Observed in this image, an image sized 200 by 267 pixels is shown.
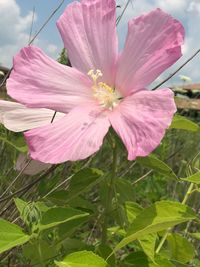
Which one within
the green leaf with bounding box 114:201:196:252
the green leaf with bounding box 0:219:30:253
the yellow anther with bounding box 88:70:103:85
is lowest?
the green leaf with bounding box 0:219:30:253

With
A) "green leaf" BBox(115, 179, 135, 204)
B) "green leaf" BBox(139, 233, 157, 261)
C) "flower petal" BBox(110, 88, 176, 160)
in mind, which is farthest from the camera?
"green leaf" BBox(115, 179, 135, 204)

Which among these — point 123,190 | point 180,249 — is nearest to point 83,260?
point 123,190

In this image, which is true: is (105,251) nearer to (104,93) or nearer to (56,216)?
(56,216)

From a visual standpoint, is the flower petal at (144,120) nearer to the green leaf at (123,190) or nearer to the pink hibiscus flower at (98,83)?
the pink hibiscus flower at (98,83)

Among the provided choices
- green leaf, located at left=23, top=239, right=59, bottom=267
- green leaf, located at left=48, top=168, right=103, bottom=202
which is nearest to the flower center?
green leaf, located at left=48, top=168, right=103, bottom=202

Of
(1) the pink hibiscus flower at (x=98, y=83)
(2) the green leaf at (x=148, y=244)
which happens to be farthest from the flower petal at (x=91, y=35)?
(2) the green leaf at (x=148, y=244)

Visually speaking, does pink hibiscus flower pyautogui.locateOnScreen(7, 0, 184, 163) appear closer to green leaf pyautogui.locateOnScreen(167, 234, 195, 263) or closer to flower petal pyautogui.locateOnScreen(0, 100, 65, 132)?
flower petal pyautogui.locateOnScreen(0, 100, 65, 132)
